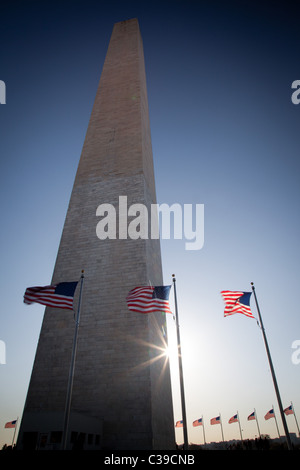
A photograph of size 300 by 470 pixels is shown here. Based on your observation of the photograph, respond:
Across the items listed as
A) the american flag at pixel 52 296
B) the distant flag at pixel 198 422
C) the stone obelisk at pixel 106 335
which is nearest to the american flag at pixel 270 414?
the distant flag at pixel 198 422

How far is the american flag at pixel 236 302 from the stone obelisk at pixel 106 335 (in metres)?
4.37

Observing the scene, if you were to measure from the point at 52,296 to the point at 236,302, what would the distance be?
7.27 m

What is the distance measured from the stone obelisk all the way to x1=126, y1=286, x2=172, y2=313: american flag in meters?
3.66

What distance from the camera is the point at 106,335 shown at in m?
15.0

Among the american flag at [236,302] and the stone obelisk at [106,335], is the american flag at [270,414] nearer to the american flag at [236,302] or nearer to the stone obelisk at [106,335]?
the stone obelisk at [106,335]

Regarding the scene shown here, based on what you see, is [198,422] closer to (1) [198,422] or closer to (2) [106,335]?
(1) [198,422]

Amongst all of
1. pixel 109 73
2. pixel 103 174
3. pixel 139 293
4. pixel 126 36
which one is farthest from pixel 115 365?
pixel 126 36

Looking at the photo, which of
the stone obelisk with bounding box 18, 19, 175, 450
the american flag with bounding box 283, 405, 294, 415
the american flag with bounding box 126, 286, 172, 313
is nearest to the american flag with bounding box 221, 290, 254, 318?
the american flag with bounding box 126, 286, 172, 313

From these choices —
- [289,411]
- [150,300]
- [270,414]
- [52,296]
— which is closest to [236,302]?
[150,300]

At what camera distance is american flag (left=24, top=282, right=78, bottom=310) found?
10.9 meters

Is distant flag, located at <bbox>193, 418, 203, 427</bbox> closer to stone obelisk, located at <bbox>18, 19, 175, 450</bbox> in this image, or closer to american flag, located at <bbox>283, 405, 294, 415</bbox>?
american flag, located at <bbox>283, 405, 294, 415</bbox>

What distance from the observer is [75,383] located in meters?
14.2

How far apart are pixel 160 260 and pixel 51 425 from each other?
12358 millimetres
